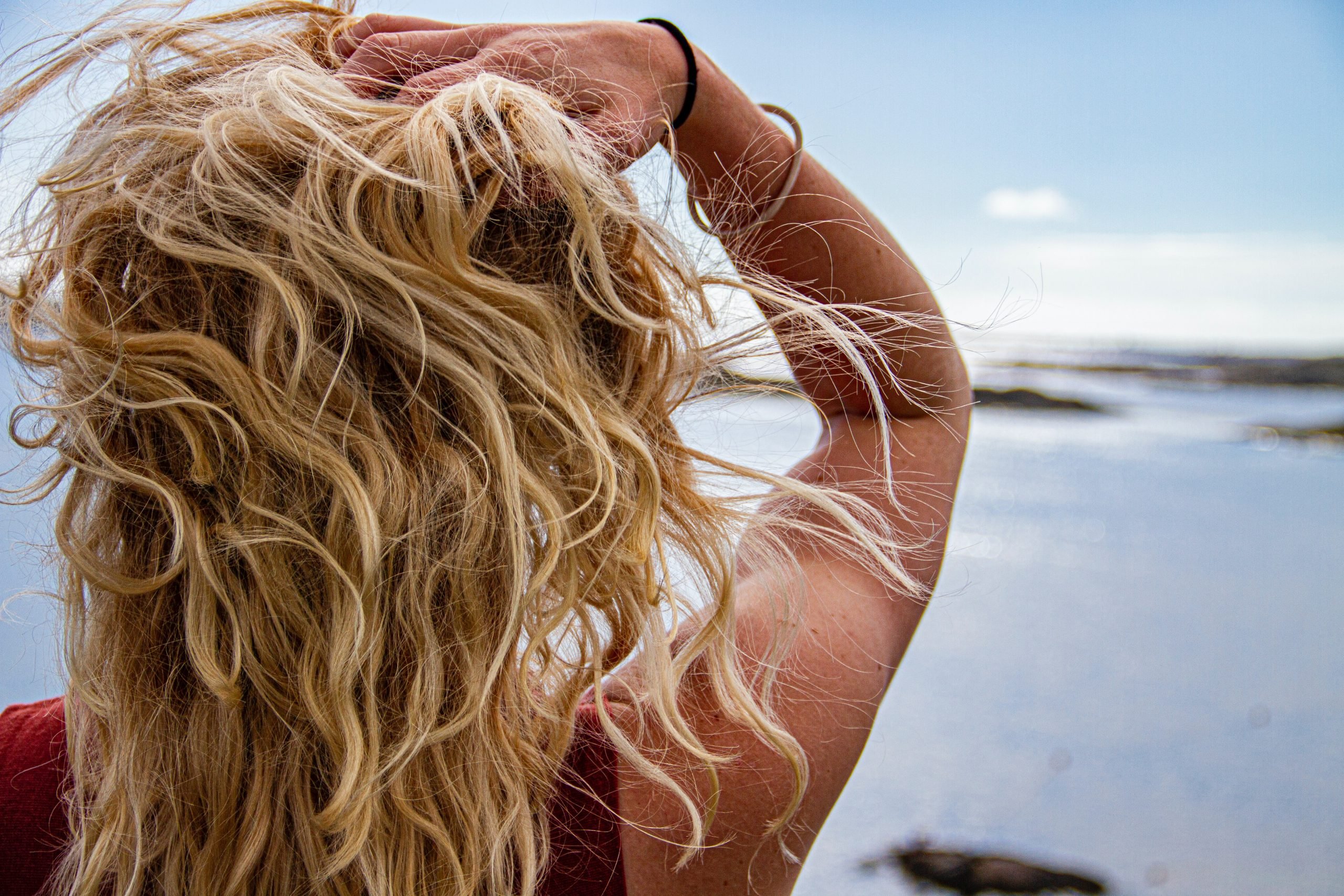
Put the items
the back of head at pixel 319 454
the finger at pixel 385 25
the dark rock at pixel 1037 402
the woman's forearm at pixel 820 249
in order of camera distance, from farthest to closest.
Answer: the dark rock at pixel 1037 402 < the woman's forearm at pixel 820 249 < the finger at pixel 385 25 < the back of head at pixel 319 454

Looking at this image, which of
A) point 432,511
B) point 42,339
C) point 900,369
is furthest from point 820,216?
point 42,339

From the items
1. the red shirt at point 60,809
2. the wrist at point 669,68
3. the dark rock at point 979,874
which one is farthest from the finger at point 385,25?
the dark rock at point 979,874

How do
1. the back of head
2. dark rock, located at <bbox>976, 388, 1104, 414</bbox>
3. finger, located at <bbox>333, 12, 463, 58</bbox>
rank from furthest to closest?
dark rock, located at <bbox>976, 388, 1104, 414</bbox>
finger, located at <bbox>333, 12, 463, 58</bbox>
the back of head

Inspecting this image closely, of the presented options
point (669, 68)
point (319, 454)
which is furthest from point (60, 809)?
point (669, 68)

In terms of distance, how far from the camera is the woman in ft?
1.59

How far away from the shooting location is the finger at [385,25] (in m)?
0.60

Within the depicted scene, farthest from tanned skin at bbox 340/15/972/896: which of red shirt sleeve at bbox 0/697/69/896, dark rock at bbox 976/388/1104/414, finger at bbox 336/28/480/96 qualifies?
dark rock at bbox 976/388/1104/414

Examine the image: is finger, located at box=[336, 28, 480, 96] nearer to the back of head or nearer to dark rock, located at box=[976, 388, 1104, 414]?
the back of head

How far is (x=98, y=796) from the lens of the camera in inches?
20.2

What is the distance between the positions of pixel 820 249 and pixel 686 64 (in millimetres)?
201

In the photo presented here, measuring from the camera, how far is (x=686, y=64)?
0.66m

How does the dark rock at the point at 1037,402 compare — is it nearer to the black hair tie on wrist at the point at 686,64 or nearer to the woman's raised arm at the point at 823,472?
the woman's raised arm at the point at 823,472

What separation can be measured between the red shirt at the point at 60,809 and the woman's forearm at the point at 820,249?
0.37 meters

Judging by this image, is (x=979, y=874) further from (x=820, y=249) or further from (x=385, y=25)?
(x=385, y=25)
